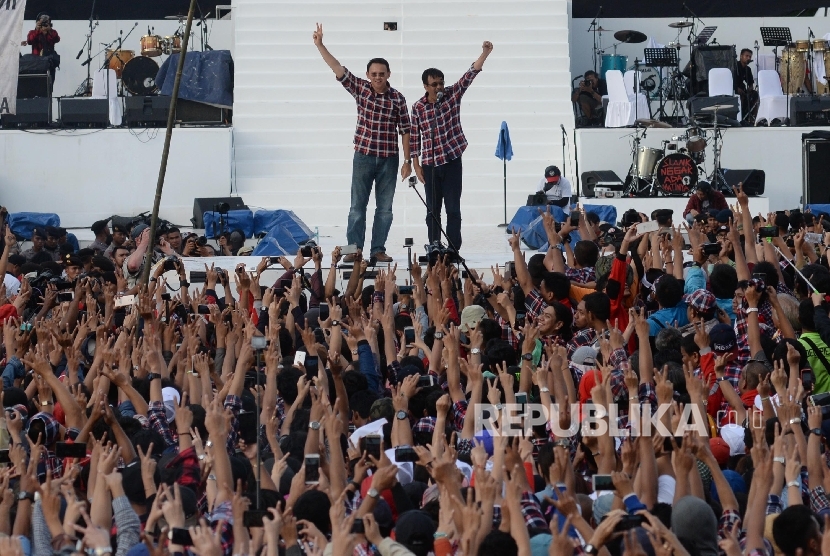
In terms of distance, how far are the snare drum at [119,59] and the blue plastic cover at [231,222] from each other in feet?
14.7

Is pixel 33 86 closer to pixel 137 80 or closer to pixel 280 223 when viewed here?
pixel 137 80

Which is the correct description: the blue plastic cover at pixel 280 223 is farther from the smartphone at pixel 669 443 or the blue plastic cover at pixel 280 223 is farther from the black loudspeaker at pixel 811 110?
the smartphone at pixel 669 443

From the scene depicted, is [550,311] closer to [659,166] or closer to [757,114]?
[659,166]

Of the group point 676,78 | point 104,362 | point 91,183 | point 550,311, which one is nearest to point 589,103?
point 676,78

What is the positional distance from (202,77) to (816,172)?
7.67 metres

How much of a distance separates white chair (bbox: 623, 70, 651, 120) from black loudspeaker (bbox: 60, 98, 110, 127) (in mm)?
6660

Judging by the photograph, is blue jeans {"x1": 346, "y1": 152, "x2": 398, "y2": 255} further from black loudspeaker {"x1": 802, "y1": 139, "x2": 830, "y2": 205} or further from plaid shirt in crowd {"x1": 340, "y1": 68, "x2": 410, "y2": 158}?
black loudspeaker {"x1": 802, "y1": 139, "x2": 830, "y2": 205}

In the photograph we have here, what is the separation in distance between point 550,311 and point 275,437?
2.02 metres

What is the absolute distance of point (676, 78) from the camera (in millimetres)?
20031

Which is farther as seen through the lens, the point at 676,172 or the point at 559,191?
the point at 676,172

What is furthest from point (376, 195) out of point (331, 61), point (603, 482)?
point (603, 482)

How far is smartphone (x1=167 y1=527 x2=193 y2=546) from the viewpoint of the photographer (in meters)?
4.34

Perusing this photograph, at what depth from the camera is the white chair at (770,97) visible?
19.2 meters

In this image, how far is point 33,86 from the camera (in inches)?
746
